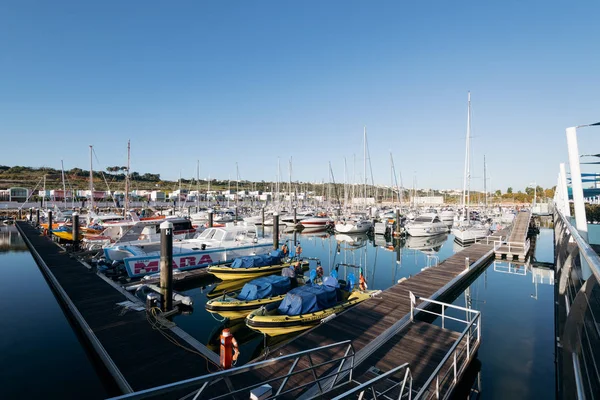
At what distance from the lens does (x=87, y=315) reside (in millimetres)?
12836

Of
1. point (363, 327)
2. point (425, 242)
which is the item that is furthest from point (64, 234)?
point (425, 242)

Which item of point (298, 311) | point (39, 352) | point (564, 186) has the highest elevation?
point (564, 186)

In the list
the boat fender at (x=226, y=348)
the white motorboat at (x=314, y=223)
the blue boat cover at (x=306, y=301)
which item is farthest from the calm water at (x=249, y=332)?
the white motorboat at (x=314, y=223)

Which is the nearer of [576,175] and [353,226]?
[576,175]

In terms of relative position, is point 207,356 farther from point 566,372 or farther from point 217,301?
point 566,372

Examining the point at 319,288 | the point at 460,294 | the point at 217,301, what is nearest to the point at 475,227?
the point at 460,294

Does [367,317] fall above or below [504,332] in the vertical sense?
above

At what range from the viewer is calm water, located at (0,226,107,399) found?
9.85m

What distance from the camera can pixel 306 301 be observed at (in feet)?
42.3

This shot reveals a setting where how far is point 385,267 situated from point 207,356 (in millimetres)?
21952

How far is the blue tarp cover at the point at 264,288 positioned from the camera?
15.1 meters

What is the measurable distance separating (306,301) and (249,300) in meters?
3.42

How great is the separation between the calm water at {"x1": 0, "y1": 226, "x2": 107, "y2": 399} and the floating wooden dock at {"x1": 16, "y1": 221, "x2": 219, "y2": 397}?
0.68m

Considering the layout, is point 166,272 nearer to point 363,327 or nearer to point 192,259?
point 192,259
